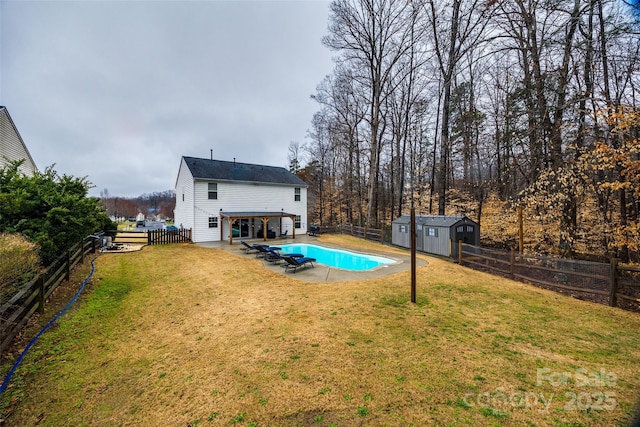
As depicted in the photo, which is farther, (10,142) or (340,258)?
(10,142)

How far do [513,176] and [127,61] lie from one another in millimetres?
25203

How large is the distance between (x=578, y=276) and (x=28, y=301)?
13.9 metres

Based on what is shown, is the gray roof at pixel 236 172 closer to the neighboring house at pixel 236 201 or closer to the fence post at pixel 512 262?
the neighboring house at pixel 236 201

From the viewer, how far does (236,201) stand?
1989 centimetres

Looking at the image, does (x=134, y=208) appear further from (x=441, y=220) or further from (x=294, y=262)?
(x=441, y=220)

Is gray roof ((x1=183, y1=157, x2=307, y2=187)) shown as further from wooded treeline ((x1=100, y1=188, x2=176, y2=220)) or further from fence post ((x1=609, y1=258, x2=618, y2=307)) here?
wooded treeline ((x1=100, y1=188, x2=176, y2=220))

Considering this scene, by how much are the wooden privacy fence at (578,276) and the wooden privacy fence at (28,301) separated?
12.9 meters

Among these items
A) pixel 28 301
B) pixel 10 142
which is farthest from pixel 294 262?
pixel 10 142

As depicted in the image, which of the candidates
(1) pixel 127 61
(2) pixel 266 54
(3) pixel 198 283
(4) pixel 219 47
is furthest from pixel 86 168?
(3) pixel 198 283

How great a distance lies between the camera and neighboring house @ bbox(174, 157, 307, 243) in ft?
59.8

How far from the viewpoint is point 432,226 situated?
14.5 meters

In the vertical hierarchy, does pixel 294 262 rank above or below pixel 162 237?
below

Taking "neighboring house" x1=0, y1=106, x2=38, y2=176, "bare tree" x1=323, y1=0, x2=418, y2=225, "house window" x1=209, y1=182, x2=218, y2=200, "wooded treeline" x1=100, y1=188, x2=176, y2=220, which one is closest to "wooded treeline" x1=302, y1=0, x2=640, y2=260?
"bare tree" x1=323, y1=0, x2=418, y2=225

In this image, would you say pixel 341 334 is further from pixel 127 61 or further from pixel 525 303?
pixel 127 61
